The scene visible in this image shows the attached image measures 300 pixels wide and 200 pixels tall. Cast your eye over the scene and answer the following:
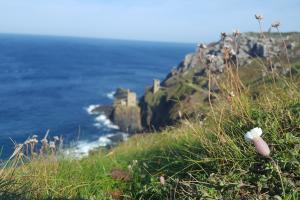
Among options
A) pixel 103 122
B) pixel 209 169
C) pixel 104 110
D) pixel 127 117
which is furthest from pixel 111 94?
pixel 209 169

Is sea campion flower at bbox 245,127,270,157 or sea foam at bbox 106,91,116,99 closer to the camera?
sea campion flower at bbox 245,127,270,157

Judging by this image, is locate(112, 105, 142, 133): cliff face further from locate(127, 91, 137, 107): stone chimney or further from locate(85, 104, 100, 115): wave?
locate(85, 104, 100, 115): wave

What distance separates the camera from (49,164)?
20.3 feet

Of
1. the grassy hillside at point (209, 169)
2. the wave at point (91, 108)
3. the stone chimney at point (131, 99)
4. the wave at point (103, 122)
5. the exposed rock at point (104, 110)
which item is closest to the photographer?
the grassy hillside at point (209, 169)

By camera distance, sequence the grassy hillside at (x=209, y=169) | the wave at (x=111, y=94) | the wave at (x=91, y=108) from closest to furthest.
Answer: the grassy hillside at (x=209, y=169) → the wave at (x=91, y=108) → the wave at (x=111, y=94)

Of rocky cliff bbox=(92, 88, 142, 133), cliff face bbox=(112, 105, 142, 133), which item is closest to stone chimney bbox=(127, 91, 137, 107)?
rocky cliff bbox=(92, 88, 142, 133)

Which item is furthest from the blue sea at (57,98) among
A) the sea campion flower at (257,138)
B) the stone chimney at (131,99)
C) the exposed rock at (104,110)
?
the sea campion flower at (257,138)

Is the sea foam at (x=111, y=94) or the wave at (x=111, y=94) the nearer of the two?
the wave at (x=111, y=94)

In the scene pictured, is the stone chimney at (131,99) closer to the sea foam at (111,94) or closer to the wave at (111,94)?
the wave at (111,94)

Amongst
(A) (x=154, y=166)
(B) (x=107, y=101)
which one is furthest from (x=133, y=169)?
(B) (x=107, y=101)

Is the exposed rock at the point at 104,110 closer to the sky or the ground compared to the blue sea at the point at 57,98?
closer to the ground

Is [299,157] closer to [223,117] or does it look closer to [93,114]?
[223,117]

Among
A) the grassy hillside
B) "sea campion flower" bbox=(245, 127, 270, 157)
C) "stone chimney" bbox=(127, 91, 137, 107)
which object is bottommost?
"stone chimney" bbox=(127, 91, 137, 107)

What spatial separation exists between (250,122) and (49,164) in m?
2.70
